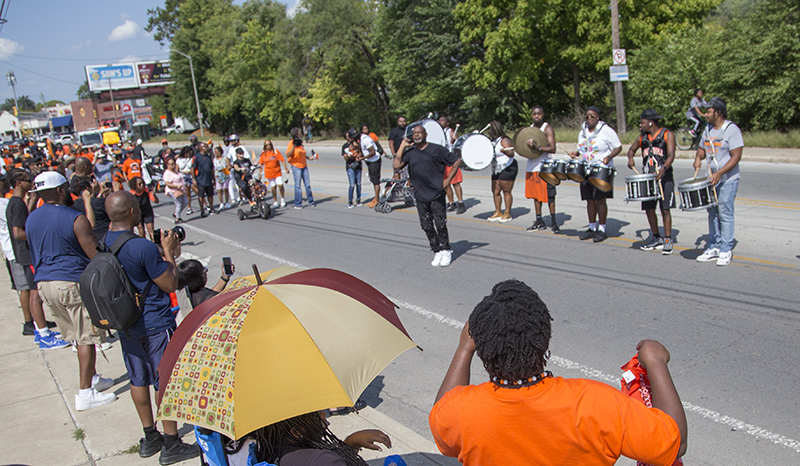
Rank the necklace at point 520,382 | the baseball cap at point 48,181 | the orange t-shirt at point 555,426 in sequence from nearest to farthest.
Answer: the orange t-shirt at point 555,426 → the necklace at point 520,382 → the baseball cap at point 48,181

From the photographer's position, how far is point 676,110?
23797mm

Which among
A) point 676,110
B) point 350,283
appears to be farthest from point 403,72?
point 350,283

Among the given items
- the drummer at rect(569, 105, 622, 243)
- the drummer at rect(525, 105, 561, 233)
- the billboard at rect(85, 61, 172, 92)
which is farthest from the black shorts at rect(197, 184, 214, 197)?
the billboard at rect(85, 61, 172, 92)

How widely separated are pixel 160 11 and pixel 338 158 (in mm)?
69009

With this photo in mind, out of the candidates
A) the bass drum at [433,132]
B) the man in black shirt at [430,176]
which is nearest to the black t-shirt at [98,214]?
the man in black shirt at [430,176]

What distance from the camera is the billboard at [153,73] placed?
91562 millimetres

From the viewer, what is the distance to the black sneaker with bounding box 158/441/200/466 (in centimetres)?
417

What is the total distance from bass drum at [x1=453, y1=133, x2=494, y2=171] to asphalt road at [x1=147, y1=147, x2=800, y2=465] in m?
1.24

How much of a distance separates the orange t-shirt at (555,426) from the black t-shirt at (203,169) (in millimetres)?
14368

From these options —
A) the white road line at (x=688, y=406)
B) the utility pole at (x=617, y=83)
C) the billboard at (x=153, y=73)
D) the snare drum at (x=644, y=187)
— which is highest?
the billboard at (x=153, y=73)

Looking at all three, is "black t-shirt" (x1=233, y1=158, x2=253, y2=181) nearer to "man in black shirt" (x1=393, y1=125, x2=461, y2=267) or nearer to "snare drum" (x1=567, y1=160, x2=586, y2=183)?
"man in black shirt" (x1=393, y1=125, x2=461, y2=267)

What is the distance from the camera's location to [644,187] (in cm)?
788

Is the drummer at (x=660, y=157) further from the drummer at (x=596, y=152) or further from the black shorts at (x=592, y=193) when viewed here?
the black shorts at (x=592, y=193)

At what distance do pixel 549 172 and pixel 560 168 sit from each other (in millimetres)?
235
